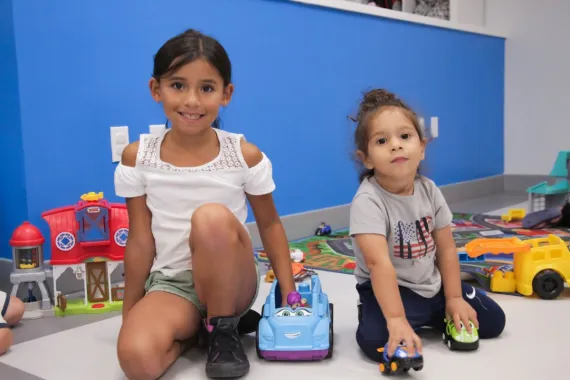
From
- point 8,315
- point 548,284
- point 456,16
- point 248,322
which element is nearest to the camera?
point 248,322

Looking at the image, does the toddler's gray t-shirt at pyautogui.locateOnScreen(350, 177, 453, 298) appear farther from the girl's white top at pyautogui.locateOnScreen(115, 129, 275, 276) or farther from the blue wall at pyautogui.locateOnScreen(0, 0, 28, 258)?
the blue wall at pyautogui.locateOnScreen(0, 0, 28, 258)

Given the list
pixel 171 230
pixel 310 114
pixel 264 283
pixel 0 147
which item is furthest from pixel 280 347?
pixel 310 114

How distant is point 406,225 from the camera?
1.17m

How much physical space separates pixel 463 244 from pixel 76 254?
1.15 m

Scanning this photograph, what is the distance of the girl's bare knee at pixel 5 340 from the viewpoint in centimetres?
118

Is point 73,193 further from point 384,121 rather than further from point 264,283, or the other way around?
point 384,121

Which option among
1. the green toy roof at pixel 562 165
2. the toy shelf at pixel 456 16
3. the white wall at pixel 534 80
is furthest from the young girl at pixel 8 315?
the white wall at pixel 534 80

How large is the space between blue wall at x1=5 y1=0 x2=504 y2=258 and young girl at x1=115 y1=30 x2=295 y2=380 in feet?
1.64

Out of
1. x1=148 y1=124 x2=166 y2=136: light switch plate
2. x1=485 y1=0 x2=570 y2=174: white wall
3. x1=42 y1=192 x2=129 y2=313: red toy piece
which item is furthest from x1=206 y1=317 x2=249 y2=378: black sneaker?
x1=485 y1=0 x2=570 y2=174: white wall

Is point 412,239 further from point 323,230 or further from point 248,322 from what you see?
point 323,230

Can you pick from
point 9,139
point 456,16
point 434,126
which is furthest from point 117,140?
point 456,16

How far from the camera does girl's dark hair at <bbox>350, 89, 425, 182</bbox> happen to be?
1174 mm

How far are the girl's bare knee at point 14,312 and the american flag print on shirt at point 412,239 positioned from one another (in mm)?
776

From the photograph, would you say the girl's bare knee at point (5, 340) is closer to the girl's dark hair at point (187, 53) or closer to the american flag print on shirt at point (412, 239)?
the girl's dark hair at point (187, 53)
